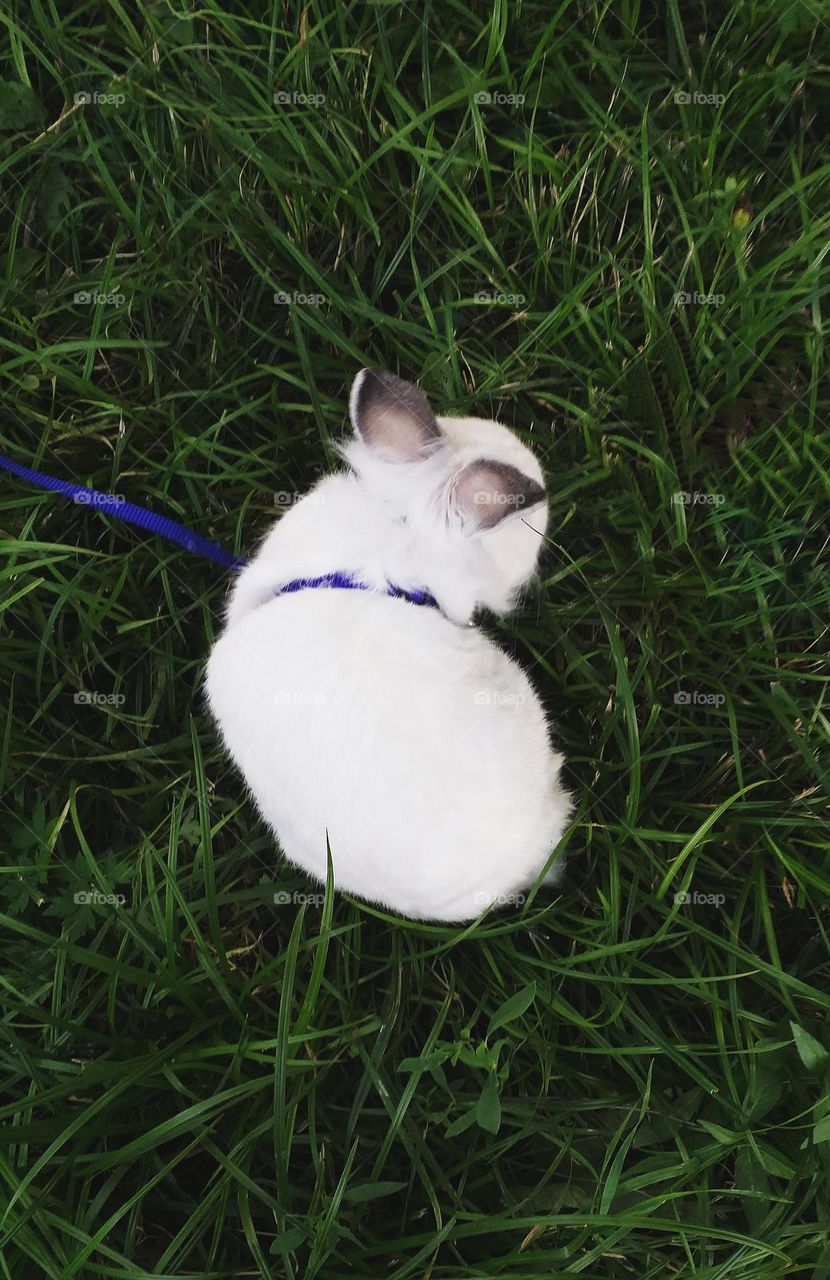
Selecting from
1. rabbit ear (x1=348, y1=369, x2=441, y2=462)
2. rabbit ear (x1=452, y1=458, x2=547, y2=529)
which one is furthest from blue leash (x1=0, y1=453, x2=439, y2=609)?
rabbit ear (x1=452, y1=458, x2=547, y2=529)

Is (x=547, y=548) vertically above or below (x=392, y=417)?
below

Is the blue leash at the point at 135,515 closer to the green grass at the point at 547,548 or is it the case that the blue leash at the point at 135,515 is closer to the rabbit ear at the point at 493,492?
the green grass at the point at 547,548

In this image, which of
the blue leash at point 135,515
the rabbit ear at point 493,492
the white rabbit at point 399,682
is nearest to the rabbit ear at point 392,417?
the white rabbit at point 399,682

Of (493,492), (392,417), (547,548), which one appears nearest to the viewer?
(493,492)

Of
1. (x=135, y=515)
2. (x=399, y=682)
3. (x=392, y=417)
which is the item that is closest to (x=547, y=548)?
(x=392, y=417)

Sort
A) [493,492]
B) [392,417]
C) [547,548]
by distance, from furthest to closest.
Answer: [547,548] → [392,417] → [493,492]

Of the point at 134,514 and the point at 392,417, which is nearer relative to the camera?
the point at 392,417

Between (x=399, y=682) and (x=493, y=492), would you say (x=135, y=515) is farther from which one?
(x=493, y=492)

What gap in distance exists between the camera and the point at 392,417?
1.99m

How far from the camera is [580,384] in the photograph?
105 inches

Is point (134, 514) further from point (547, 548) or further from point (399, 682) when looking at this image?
point (547, 548)

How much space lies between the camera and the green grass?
2.25 meters

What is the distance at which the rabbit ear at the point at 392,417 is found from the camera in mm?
1945

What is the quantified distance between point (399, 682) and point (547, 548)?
0.90 meters
